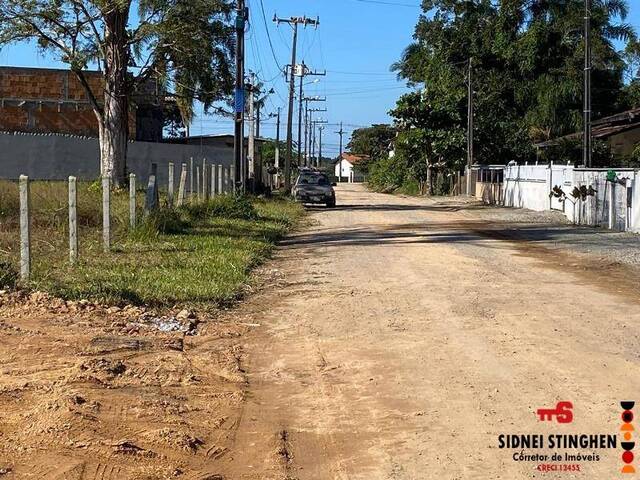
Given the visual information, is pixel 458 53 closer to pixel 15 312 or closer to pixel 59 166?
pixel 59 166

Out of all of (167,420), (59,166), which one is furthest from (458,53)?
(167,420)

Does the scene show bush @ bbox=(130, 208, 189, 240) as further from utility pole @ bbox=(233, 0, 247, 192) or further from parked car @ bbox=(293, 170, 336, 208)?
parked car @ bbox=(293, 170, 336, 208)

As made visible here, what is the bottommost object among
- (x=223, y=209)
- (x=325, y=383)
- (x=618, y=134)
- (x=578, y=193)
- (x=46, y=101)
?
(x=325, y=383)

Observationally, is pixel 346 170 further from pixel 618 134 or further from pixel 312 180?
pixel 312 180

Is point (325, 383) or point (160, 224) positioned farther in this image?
point (160, 224)

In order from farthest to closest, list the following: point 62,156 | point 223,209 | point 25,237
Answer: point 62,156 < point 223,209 < point 25,237

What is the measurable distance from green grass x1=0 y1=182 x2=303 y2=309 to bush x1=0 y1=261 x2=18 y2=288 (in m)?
0.05

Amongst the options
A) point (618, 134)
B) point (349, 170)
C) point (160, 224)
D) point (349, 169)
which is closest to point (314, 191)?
point (618, 134)

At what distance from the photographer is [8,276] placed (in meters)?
9.34

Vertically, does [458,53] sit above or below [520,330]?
above

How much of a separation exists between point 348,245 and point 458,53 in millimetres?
41180

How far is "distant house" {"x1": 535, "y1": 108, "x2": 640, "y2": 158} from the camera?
34344 mm

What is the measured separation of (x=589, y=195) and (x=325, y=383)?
17406 mm

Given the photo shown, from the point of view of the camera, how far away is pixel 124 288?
9.43 m
